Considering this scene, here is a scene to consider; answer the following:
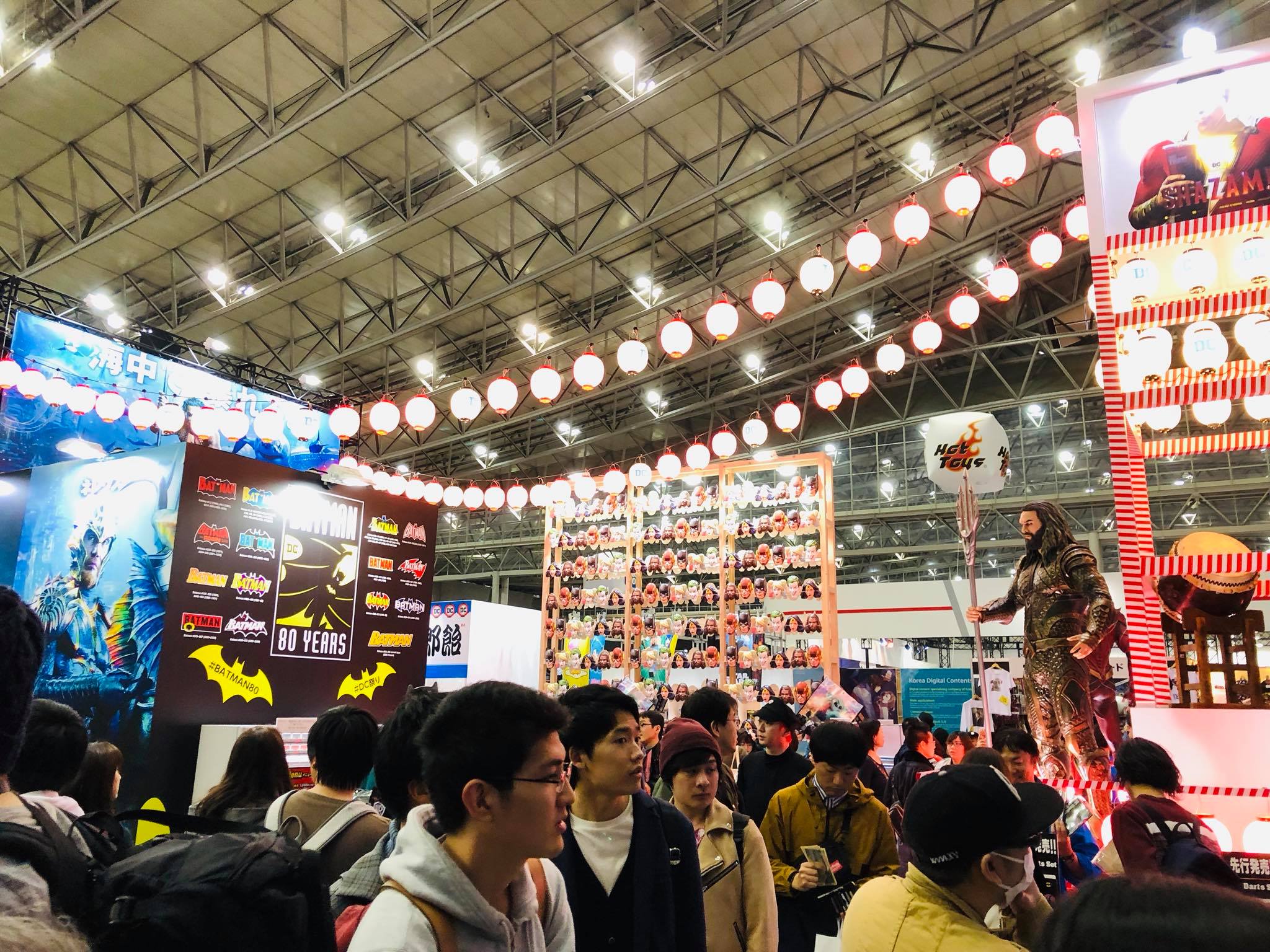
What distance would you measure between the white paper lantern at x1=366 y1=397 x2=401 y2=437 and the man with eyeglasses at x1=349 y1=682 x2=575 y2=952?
972cm

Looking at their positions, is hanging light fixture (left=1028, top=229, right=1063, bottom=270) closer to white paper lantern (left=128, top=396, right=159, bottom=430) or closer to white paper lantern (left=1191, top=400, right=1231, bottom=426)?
white paper lantern (left=1191, top=400, right=1231, bottom=426)

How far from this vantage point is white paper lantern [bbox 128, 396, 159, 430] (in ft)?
32.2

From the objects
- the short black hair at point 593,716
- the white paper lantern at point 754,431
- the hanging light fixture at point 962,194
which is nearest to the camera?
the short black hair at point 593,716

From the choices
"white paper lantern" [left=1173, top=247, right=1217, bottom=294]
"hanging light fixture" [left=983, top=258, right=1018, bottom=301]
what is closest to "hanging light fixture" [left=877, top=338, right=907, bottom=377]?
"hanging light fixture" [left=983, top=258, right=1018, bottom=301]

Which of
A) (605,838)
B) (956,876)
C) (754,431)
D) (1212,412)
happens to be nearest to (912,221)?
(754,431)

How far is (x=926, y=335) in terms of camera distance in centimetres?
977

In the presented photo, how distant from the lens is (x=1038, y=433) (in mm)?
17484

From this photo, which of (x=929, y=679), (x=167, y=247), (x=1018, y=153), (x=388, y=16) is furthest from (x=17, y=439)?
(x=929, y=679)

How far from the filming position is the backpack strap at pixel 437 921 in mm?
1203

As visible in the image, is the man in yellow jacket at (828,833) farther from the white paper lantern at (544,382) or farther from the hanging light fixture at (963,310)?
the hanging light fixture at (963,310)

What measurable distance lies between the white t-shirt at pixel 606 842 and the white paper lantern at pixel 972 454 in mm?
5260

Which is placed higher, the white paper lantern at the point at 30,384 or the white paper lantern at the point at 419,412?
the white paper lantern at the point at 419,412

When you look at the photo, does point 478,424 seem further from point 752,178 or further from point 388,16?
point 388,16

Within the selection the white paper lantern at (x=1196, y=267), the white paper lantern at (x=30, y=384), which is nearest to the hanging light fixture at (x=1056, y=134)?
the white paper lantern at (x=1196, y=267)
